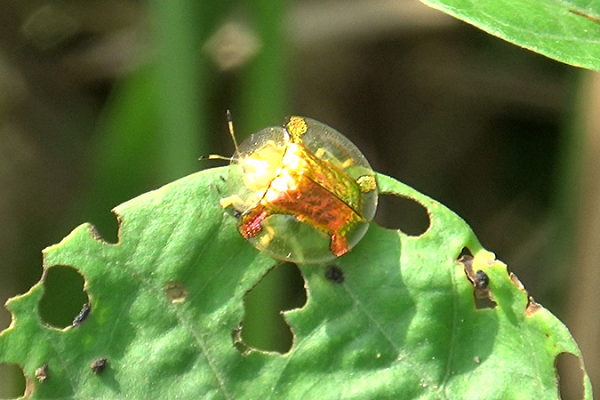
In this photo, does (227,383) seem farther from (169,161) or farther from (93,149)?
(93,149)

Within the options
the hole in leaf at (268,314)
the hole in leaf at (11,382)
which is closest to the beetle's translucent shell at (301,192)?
the hole in leaf at (268,314)

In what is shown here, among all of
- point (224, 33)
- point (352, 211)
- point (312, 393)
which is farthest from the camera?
point (224, 33)

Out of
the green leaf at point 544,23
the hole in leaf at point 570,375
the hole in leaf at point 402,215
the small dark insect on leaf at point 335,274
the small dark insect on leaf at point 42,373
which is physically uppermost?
the green leaf at point 544,23

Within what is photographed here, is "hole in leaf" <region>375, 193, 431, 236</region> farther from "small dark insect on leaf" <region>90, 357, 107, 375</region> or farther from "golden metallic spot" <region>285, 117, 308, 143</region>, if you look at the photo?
"small dark insect on leaf" <region>90, 357, 107, 375</region>

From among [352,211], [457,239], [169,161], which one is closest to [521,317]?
[457,239]

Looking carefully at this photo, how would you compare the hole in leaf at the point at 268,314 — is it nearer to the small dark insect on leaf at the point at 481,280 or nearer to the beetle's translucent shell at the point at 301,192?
the beetle's translucent shell at the point at 301,192

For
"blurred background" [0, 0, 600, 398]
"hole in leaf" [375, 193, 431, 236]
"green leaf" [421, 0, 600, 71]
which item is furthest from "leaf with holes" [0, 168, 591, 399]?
"hole in leaf" [375, 193, 431, 236]
